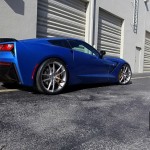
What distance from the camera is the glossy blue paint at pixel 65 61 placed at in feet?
14.4

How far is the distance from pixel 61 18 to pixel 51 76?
6.03 metres

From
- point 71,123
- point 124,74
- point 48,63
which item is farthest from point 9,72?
point 124,74

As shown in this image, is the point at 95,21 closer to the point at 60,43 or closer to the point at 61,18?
the point at 61,18

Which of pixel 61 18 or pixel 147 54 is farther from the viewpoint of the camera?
pixel 147 54

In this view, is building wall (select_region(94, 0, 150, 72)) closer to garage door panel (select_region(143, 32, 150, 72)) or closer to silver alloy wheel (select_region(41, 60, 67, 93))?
garage door panel (select_region(143, 32, 150, 72))

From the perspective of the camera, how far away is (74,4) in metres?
11.1

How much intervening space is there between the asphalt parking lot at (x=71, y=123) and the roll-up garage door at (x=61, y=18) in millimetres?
5154

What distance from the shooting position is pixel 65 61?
4.96 m

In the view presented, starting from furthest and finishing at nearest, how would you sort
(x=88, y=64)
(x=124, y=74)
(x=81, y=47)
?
(x=124, y=74)
(x=81, y=47)
(x=88, y=64)

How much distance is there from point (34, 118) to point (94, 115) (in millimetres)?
823

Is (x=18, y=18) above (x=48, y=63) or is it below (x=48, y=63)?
above

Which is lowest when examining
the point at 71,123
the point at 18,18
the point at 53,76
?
the point at 71,123

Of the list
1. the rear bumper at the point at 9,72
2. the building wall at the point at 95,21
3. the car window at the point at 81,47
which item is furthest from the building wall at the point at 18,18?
the rear bumper at the point at 9,72

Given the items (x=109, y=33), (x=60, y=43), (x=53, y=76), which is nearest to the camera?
(x=53, y=76)
